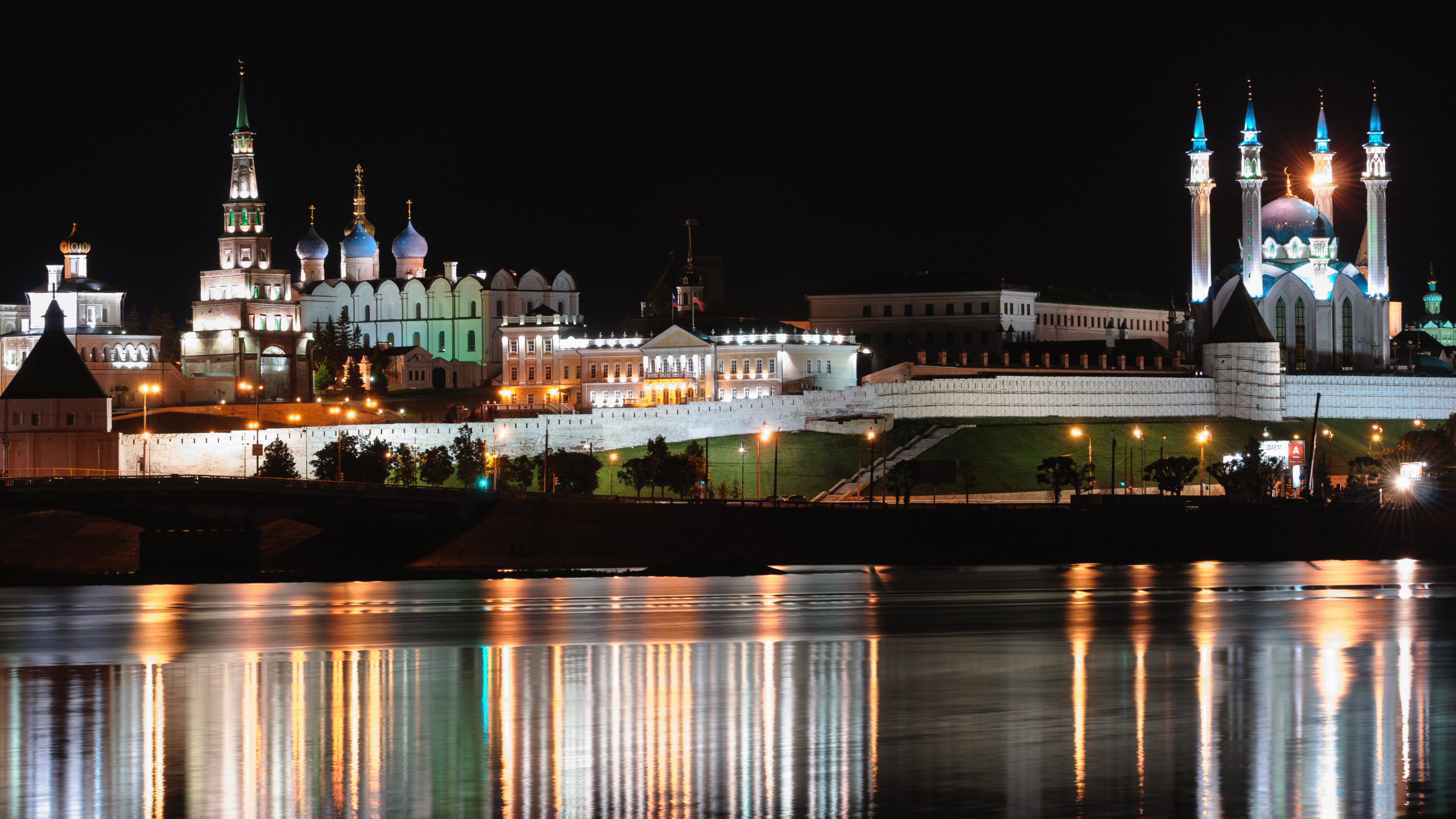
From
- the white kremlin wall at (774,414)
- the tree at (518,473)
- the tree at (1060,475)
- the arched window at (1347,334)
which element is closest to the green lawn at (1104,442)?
the white kremlin wall at (774,414)

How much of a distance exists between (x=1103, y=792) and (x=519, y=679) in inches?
506

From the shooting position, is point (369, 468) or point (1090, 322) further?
point (1090, 322)

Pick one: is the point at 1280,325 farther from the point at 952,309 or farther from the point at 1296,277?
the point at 952,309

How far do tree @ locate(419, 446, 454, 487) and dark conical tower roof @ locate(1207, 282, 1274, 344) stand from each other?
40.3m

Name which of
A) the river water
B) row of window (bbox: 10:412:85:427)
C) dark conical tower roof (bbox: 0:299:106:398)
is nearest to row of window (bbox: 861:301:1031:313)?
dark conical tower roof (bbox: 0:299:106:398)

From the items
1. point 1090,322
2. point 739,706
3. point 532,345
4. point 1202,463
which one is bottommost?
point 739,706

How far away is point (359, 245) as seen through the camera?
412 ft

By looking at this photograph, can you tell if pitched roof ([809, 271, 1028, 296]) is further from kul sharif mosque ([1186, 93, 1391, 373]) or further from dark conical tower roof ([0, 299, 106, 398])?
dark conical tower roof ([0, 299, 106, 398])

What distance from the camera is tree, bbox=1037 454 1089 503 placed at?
7388 centimetres

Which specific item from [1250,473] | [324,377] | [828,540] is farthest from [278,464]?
[1250,473]

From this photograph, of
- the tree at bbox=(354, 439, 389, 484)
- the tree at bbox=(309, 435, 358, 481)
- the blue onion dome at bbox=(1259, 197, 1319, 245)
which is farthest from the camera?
the blue onion dome at bbox=(1259, 197, 1319, 245)

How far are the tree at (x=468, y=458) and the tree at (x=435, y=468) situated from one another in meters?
0.57

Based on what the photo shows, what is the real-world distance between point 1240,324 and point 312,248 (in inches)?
2393

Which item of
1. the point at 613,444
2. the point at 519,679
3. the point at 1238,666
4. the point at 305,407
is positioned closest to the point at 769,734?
the point at 519,679
